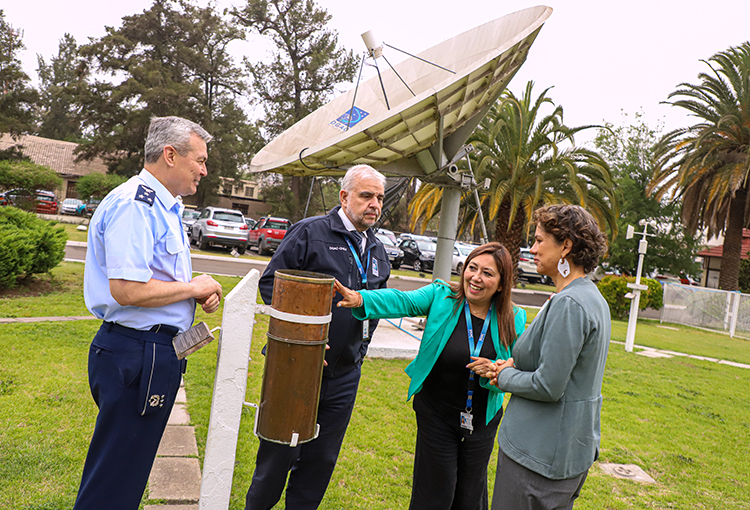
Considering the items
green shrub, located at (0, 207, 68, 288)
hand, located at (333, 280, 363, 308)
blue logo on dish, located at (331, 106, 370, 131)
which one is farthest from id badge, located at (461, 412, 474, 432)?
green shrub, located at (0, 207, 68, 288)

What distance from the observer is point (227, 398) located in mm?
1891

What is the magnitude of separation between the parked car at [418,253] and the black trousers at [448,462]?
74.9 feet

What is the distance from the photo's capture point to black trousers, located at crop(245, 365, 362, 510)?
291 cm

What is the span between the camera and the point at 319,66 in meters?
38.7

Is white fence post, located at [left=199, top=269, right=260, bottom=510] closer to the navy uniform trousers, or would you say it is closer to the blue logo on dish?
the navy uniform trousers

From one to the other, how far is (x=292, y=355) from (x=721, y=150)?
24.9 m

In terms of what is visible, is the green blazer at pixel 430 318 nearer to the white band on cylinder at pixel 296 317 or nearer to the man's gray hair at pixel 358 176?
the man's gray hair at pixel 358 176

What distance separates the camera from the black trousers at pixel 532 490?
2277mm

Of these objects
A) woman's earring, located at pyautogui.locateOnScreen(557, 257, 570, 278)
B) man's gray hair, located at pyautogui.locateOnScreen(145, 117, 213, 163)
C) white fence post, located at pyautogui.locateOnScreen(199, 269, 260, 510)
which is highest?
man's gray hair, located at pyautogui.locateOnScreen(145, 117, 213, 163)

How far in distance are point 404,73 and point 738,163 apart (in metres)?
17.1

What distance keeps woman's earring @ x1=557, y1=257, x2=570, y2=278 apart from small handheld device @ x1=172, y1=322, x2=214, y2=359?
1.56 m

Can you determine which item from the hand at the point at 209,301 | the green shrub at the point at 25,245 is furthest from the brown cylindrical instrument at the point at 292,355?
the green shrub at the point at 25,245

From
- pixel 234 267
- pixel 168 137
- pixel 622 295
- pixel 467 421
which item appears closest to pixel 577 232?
pixel 467 421

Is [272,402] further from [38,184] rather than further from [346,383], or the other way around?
[38,184]
